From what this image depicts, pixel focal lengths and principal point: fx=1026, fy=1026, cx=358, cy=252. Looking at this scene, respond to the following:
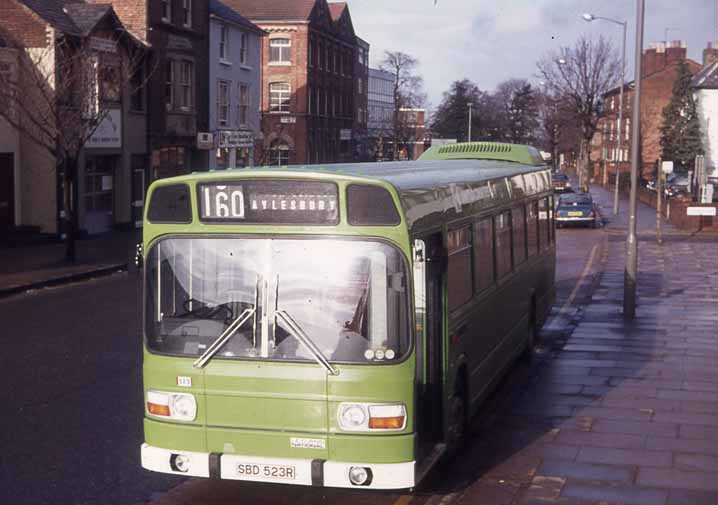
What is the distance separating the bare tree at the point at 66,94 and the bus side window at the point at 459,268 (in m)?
19.5

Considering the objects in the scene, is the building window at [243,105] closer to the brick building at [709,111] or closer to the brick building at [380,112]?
the brick building at [380,112]

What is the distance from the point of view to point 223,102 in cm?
5009

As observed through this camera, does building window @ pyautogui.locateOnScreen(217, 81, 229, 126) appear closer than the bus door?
No

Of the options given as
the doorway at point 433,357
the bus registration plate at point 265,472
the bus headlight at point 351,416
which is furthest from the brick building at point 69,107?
the bus headlight at point 351,416

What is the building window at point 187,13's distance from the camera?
44250mm

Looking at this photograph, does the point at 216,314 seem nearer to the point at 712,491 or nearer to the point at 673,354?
the point at 712,491

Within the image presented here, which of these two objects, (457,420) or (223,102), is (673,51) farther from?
(457,420)

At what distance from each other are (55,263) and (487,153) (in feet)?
50.0

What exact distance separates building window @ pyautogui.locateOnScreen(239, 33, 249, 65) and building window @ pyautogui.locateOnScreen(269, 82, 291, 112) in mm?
19722

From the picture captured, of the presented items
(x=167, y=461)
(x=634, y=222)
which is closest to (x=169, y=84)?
(x=634, y=222)

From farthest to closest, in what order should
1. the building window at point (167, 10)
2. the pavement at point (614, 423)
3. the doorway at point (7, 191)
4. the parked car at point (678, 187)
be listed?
1. the parked car at point (678, 187)
2. the building window at point (167, 10)
3. the doorway at point (7, 191)
4. the pavement at point (614, 423)

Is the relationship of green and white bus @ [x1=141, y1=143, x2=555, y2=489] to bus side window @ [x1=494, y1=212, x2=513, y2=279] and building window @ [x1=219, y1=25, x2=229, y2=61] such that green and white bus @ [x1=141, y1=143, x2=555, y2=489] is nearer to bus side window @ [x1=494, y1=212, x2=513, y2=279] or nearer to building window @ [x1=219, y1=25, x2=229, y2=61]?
bus side window @ [x1=494, y1=212, x2=513, y2=279]

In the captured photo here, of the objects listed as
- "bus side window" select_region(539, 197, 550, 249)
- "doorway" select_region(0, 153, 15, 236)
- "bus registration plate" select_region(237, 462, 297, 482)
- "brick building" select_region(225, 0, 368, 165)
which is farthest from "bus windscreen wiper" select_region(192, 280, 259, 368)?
"brick building" select_region(225, 0, 368, 165)

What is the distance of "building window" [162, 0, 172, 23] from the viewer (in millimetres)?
42469
